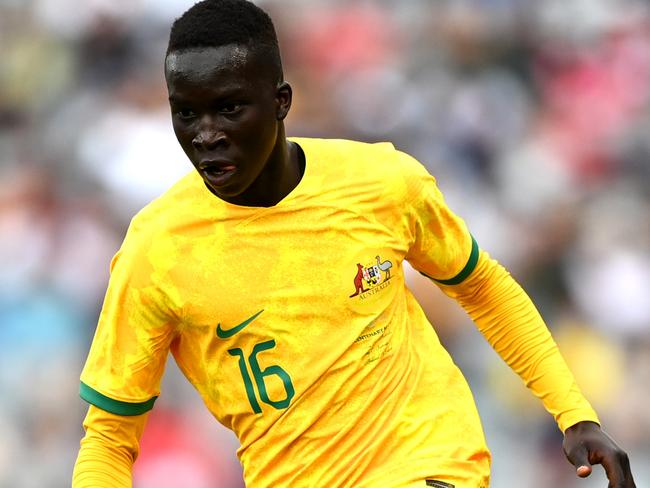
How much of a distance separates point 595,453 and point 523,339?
1.86ft

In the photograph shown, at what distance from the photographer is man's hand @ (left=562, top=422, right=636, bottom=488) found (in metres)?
4.05

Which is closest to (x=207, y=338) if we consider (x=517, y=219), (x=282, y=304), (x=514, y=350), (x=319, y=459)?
(x=282, y=304)

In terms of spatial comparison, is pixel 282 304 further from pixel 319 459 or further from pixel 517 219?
pixel 517 219

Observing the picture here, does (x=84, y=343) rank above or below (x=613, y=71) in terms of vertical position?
below

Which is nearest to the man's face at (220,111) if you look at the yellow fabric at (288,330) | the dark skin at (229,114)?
the dark skin at (229,114)

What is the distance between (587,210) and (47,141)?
405 centimetres

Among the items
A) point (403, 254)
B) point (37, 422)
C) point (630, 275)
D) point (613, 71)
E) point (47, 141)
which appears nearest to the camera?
point (403, 254)

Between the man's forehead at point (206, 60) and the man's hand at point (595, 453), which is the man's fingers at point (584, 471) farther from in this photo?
the man's forehead at point (206, 60)

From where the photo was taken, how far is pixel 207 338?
4.00 meters

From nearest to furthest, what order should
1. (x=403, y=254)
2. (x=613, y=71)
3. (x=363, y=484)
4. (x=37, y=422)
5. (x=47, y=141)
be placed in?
(x=363, y=484), (x=403, y=254), (x=37, y=422), (x=47, y=141), (x=613, y=71)

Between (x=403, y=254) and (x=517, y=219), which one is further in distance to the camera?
(x=517, y=219)

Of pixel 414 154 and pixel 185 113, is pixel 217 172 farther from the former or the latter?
pixel 414 154

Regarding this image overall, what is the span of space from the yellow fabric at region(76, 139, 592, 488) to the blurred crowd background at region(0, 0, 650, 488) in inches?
152

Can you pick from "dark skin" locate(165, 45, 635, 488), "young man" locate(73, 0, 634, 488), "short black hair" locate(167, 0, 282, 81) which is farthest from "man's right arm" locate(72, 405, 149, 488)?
"short black hair" locate(167, 0, 282, 81)
